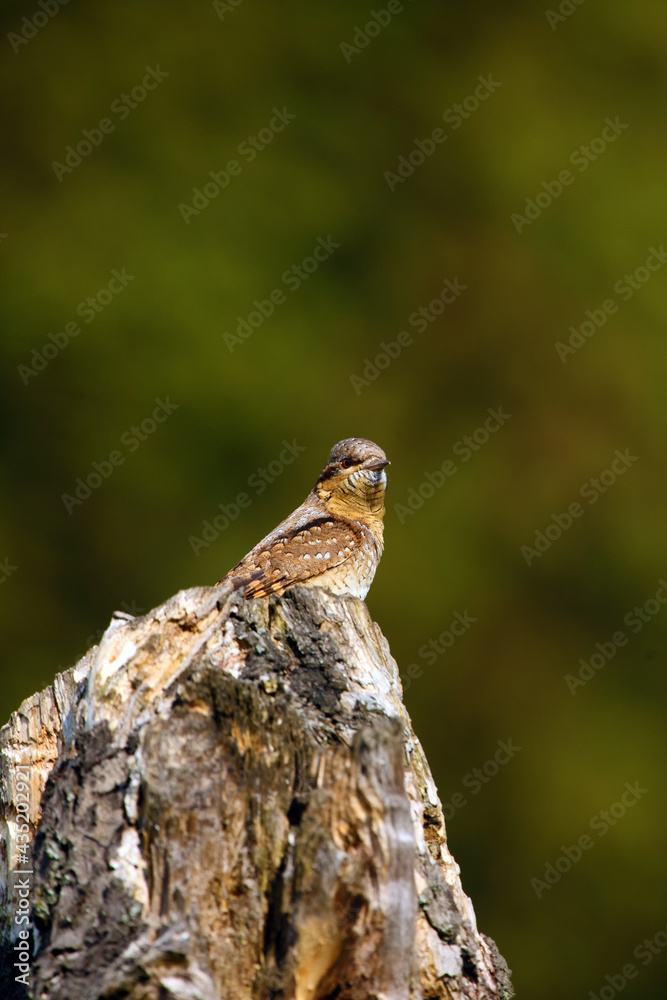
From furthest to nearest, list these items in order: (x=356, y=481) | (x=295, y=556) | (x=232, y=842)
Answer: (x=356, y=481)
(x=295, y=556)
(x=232, y=842)

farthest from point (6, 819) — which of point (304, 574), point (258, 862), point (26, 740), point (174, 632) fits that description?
point (304, 574)

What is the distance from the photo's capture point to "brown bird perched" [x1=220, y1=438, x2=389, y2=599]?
17.6 feet

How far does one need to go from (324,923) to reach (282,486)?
25.4 ft

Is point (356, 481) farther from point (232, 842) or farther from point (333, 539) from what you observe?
point (232, 842)

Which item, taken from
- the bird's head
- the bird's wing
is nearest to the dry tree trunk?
the bird's wing

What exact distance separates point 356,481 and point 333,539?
583 millimetres

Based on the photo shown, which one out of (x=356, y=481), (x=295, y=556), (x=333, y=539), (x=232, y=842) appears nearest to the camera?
(x=232, y=842)

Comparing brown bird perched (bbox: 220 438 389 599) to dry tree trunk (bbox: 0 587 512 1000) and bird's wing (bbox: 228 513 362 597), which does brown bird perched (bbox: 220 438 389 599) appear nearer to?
bird's wing (bbox: 228 513 362 597)

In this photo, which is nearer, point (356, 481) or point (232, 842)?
point (232, 842)

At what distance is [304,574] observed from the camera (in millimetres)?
5383

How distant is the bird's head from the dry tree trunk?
2.78m

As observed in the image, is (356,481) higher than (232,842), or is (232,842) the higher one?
(356,481)

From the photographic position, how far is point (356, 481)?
613 centimetres

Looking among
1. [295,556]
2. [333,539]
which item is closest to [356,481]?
[333,539]
